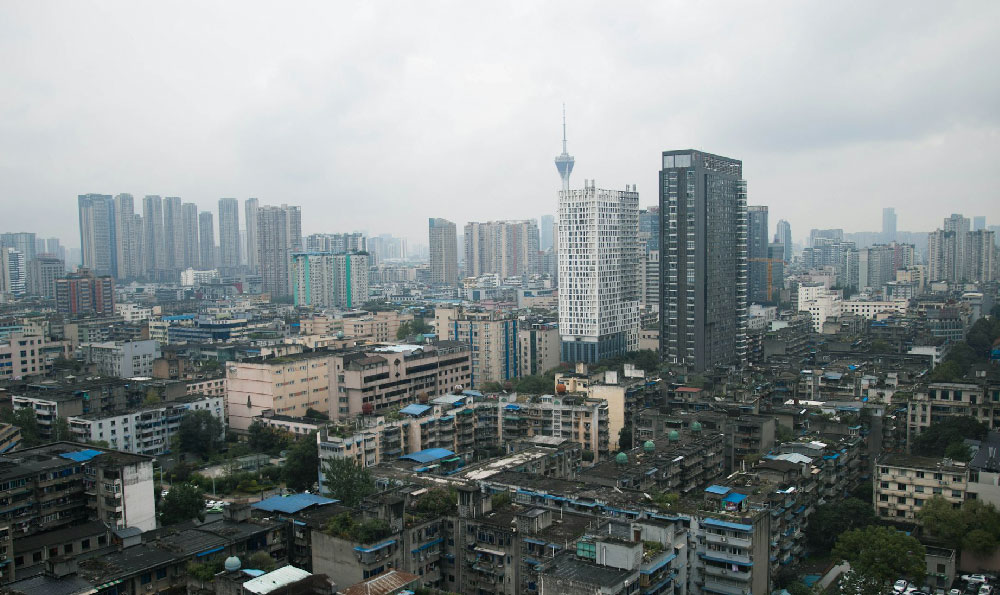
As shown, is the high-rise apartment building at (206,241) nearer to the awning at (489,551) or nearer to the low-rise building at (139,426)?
the low-rise building at (139,426)

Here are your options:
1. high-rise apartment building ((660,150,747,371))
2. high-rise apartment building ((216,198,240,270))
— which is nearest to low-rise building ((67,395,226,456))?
high-rise apartment building ((660,150,747,371))

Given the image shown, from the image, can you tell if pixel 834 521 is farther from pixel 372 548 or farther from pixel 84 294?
pixel 84 294

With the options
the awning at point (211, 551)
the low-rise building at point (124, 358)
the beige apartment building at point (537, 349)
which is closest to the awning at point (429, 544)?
the awning at point (211, 551)

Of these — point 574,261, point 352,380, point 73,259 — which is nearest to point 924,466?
point 352,380

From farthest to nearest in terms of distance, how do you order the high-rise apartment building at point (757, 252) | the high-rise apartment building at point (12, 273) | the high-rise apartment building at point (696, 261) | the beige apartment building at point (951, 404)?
the high-rise apartment building at point (12, 273), the high-rise apartment building at point (757, 252), the high-rise apartment building at point (696, 261), the beige apartment building at point (951, 404)

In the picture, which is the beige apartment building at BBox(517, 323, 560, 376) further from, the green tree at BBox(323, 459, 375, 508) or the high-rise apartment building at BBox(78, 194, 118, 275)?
the high-rise apartment building at BBox(78, 194, 118, 275)

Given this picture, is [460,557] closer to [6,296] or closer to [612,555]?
[612,555]
